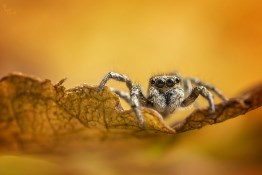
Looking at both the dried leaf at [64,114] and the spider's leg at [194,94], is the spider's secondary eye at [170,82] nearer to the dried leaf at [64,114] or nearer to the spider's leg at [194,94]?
the spider's leg at [194,94]

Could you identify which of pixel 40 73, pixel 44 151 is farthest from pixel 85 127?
pixel 40 73

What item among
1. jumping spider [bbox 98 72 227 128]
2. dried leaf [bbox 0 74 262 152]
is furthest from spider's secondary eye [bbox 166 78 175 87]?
dried leaf [bbox 0 74 262 152]

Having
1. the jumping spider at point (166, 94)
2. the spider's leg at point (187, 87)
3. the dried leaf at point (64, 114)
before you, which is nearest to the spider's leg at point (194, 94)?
the jumping spider at point (166, 94)

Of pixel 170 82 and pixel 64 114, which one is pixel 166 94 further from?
pixel 64 114

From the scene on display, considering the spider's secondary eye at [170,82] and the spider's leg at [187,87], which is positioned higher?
the spider's leg at [187,87]

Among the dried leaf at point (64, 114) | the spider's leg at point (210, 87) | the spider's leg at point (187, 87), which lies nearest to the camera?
the dried leaf at point (64, 114)

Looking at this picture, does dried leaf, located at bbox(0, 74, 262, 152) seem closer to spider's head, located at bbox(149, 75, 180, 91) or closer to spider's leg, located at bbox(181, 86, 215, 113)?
spider's leg, located at bbox(181, 86, 215, 113)

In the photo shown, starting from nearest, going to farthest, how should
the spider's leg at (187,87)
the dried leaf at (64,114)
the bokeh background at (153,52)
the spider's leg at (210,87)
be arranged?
1. the dried leaf at (64,114)
2. the bokeh background at (153,52)
3. the spider's leg at (210,87)
4. the spider's leg at (187,87)

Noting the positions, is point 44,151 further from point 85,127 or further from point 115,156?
point 115,156
